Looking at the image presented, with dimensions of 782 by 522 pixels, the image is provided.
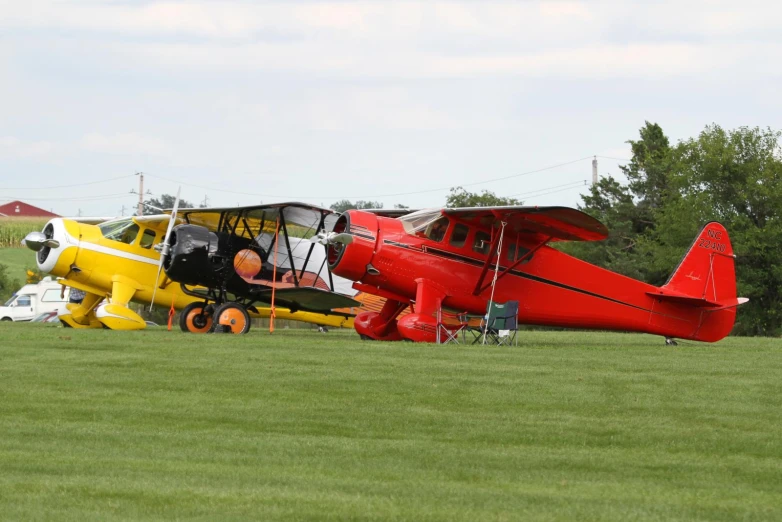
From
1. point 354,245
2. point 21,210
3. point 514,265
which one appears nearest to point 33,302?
point 354,245

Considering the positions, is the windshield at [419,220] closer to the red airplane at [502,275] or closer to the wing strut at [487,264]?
the red airplane at [502,275]

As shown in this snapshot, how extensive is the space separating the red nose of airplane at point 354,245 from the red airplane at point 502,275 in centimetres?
2

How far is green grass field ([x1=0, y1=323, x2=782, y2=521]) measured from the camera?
7.38 meters

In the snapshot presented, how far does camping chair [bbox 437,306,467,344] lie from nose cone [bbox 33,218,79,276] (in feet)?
29.3

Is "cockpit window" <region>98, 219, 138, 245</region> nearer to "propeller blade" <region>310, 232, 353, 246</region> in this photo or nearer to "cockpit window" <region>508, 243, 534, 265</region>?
"propeller blade" <region>310, 232, 353, 246</region>

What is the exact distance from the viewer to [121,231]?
25.7 meters

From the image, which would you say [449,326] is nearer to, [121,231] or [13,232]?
[121,231]

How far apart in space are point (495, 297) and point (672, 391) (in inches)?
378

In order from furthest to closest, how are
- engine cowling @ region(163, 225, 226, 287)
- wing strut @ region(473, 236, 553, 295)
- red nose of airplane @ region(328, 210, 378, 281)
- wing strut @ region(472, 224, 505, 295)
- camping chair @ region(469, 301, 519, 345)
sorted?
engine cowling @ region(163, 225, 226, 287), wing strut @ region(473, 236, 553, 295), wing strut @ region(472, 224, 505, 295), red nose of airplane @ region(328, 210, 378, 281), camping chair @ region(469, 301, 519, 345)

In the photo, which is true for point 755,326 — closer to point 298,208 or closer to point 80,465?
point 298,208

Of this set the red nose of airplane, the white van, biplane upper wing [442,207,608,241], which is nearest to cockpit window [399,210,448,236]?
biplane upper wing [442,207,608,241]

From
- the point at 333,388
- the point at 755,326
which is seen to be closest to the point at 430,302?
the point at 333,388

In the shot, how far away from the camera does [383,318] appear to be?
2403 cm

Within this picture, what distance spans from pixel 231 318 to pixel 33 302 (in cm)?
2718
